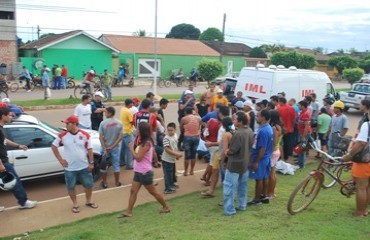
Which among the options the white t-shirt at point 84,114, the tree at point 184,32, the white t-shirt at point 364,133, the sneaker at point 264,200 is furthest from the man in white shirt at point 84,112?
the tree at point 184,32

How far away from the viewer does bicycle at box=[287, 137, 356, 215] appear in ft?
19.5

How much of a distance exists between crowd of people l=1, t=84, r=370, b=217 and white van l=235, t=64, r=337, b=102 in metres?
2.90

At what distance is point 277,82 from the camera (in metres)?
13.2

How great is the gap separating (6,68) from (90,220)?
2607 centimetres

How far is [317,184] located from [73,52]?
3075 centimetres

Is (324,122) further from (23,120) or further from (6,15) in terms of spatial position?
(6,15)

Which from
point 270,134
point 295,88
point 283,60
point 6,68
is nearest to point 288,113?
point 270,134

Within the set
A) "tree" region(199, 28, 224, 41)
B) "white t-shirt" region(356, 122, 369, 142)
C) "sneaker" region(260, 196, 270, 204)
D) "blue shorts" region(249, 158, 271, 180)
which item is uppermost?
"tree" region(199, 28, 224, 41)

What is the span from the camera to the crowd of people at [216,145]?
5965mm

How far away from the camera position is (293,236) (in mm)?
5055

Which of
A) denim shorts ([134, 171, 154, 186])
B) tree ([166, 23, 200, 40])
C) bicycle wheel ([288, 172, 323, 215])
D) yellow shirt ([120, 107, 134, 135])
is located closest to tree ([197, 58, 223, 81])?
yellow shirt ([120, 107, 134, 135])

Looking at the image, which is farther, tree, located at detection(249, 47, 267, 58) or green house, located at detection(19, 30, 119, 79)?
tree, located at detection(249, 47, 267, 58)

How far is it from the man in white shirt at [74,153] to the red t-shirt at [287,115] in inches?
204

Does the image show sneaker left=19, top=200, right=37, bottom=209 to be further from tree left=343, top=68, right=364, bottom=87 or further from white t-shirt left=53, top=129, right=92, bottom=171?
tree left=343, top=68, right=364, bottom=87
